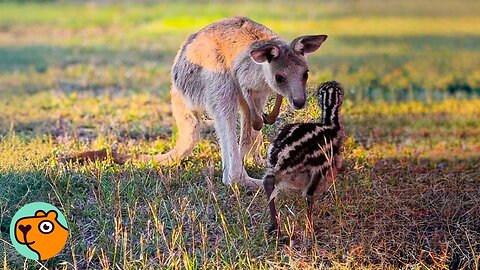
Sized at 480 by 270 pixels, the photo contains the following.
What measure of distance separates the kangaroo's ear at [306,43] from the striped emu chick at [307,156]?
463 mm

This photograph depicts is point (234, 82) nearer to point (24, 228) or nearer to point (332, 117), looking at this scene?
point (332, 117)

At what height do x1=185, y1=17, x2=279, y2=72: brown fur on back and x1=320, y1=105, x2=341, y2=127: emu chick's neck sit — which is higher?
x1=185, y1=17, x2=279, y2=72: brown fur on back

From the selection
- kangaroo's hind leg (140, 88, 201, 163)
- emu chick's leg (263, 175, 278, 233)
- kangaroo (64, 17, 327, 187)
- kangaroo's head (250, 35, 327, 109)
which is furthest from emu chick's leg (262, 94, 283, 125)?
emu chick's leg (263, 175, 278, 233)

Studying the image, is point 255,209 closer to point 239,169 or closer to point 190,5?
point 239,169

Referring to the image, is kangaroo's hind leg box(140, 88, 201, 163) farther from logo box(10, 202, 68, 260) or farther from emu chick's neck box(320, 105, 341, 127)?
logo box(10, 202, 68, 260)

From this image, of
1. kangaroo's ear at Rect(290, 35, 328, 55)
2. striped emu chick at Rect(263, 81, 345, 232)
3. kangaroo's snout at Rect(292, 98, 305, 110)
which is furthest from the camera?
kangaroo's ear at Rect(290, 35, 328, 55)

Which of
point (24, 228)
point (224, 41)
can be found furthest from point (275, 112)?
point (24, 228)

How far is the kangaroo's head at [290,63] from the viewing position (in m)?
6.65

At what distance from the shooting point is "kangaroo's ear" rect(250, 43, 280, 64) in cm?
664

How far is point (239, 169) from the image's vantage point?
7.23 m

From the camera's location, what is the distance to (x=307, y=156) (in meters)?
6.04

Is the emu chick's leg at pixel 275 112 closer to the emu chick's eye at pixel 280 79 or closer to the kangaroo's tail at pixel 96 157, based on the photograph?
the emu chick's eye at pixel 280 79

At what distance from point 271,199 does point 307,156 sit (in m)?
0.36

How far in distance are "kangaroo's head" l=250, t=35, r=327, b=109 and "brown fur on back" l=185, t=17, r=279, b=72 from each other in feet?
1.97
